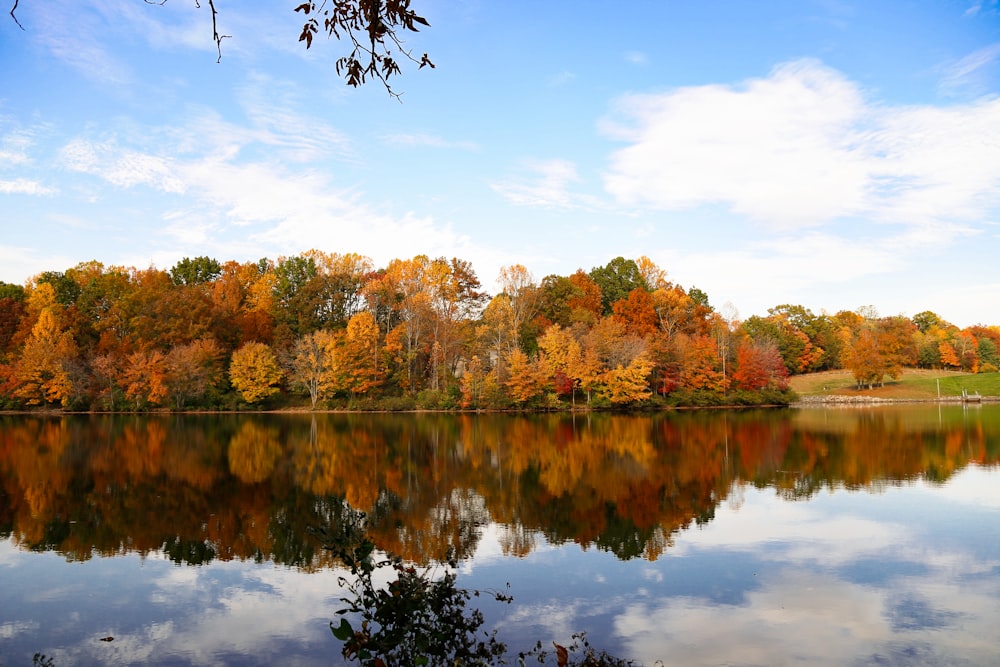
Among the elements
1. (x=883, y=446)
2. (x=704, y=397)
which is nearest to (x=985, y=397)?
(x=704, y=397)

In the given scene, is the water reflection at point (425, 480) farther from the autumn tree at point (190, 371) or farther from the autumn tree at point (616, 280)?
the autumn tree at point (616, 280)

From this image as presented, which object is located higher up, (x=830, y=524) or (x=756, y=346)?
(x=756, y=346)

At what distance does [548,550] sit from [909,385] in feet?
228

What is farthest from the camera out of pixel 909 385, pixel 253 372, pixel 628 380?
pixel 909 385

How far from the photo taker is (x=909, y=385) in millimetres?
67062

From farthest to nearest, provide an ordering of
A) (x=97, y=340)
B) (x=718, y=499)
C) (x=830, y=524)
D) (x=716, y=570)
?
(x=97, y=340) < (x=718, y=499) < (x=830, y=524) < (x=716, y=570)

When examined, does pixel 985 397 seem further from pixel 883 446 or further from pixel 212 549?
pixel 212 549

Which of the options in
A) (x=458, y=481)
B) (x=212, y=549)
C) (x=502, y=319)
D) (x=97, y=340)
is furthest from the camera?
(x=97, y=340)

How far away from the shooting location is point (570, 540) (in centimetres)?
1061

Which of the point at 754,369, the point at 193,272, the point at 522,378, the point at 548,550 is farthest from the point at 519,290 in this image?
the point at 548,550

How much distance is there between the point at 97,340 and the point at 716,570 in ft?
202

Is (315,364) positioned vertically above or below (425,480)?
above

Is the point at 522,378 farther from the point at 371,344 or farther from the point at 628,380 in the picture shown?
the point at 371,344

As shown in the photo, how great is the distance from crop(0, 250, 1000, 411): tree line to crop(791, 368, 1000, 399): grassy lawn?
1.99m
